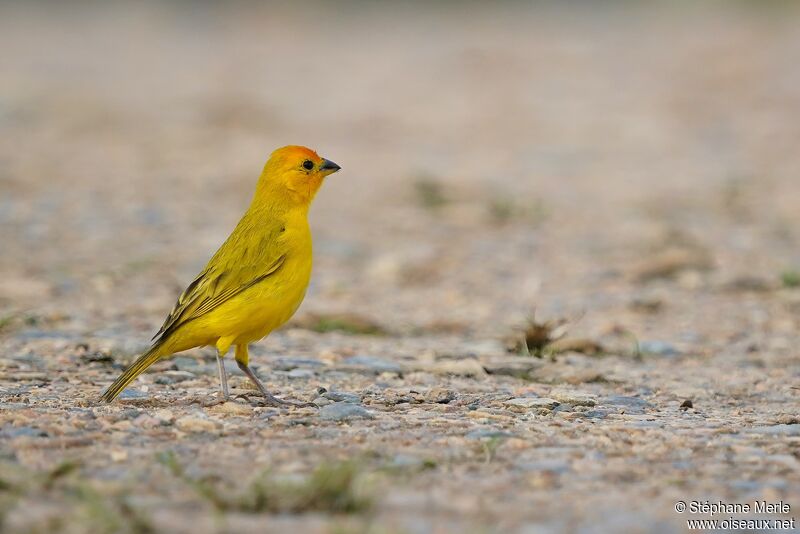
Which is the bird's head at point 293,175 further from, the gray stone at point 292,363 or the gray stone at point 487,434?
the gray stone at point 487,434

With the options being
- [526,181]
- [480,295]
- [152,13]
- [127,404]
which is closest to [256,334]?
[127,404]

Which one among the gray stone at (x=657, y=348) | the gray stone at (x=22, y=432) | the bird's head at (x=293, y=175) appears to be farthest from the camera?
the gray stone at (x=657, y=348)

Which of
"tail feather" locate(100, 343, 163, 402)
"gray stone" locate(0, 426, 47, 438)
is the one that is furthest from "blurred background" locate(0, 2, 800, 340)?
"gray stone" locate(0, 426, 47, 438)

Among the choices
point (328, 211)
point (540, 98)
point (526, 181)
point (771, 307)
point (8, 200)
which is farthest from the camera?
point (540, 98)

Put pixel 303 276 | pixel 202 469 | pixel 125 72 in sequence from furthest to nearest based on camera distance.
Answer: pixel 125 72
pixel 303 276
pixel 202 469

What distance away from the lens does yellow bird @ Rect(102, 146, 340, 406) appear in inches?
198

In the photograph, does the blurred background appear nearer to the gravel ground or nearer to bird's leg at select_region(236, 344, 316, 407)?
the gravel ground

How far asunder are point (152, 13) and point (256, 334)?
94.9 ft

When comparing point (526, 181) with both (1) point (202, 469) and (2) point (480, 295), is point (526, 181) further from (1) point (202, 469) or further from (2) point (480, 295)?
(1) point (202, 469)

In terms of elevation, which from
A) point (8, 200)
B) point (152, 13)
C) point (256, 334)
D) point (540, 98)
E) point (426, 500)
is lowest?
point (426, 500)

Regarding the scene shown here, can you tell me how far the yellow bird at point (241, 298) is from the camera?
504 centimetres

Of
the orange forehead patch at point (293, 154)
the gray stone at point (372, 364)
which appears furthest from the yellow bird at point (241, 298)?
the gray stone at point (372, 364)

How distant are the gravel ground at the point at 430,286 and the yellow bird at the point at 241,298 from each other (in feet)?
0.72

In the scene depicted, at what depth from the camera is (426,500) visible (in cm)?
352
